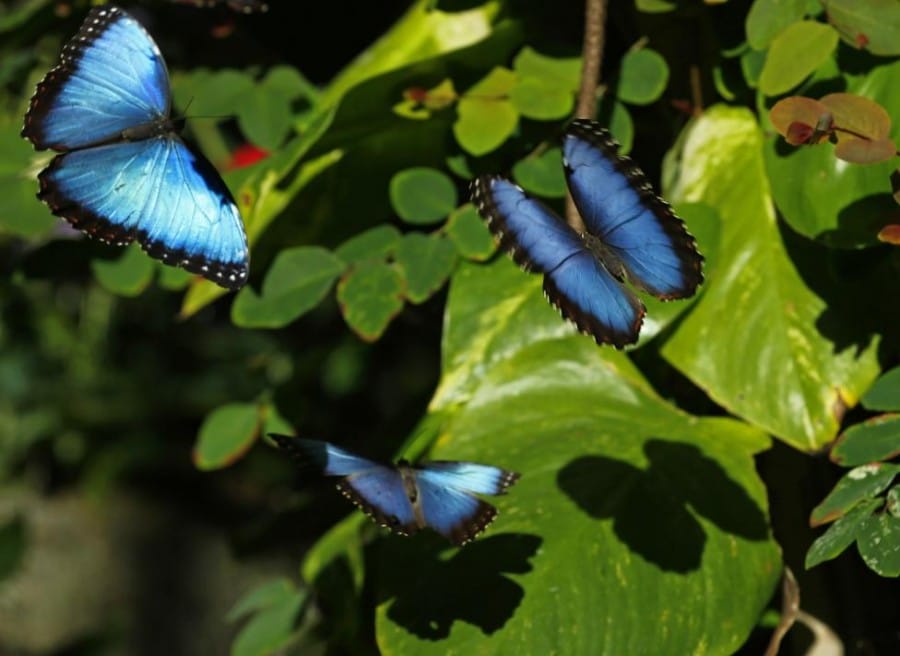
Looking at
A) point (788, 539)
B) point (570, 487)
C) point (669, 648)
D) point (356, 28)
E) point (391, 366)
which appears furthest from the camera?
point (391, 366)

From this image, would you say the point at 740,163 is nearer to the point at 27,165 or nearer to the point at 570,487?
the point at 570,487

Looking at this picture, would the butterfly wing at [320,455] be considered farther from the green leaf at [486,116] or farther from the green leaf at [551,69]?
the green leaf at [551,69]

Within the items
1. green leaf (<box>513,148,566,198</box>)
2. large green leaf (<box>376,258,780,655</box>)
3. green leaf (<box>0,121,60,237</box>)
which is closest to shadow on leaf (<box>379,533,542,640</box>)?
large green leaf (<box>376,258,780,655</box>)

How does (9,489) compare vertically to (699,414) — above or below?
below

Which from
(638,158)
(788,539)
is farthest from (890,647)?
(638,158)

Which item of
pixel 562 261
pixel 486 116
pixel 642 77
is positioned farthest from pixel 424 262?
pixel 562 261

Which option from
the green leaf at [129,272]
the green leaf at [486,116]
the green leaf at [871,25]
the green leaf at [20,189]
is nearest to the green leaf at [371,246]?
the green leaf at [486,116]

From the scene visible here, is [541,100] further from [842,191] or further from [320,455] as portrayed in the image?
[320,455]
